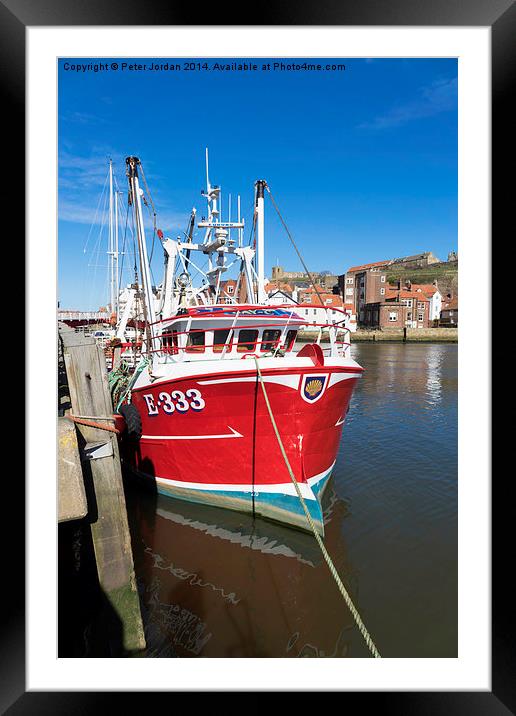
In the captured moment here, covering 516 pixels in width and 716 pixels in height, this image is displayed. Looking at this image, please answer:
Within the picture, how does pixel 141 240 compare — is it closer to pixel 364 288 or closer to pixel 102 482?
pixel 102 482

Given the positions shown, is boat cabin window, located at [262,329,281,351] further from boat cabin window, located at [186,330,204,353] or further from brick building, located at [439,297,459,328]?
brick building, located at [439,297,459,328]

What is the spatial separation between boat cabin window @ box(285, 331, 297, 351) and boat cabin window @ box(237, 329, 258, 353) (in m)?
0.78

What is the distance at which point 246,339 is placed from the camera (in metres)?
7.77

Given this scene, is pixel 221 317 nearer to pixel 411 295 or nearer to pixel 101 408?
pixel 101 408

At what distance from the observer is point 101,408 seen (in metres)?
3.95

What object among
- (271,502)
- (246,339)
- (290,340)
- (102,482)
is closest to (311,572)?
(271,502)

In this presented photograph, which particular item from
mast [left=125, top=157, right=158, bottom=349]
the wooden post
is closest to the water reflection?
the wooden post

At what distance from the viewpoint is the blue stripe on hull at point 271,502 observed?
6.65 m

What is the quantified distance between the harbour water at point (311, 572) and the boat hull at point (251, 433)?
530 millimetres

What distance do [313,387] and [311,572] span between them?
290 centimetres
